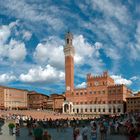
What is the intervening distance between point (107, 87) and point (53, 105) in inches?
664

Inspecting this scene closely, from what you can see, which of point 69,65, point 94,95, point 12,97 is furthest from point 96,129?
point 12,97

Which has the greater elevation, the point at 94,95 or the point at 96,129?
the point at 94,95

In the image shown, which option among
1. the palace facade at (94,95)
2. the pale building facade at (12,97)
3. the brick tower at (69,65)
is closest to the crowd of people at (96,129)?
the palace facade at (94,95)

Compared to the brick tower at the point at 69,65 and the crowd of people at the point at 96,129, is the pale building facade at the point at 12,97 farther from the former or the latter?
the crowd of people at the point at 96,129

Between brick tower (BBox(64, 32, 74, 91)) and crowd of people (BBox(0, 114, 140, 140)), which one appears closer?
crowd of people (BBox(0, 114, 140, 140))

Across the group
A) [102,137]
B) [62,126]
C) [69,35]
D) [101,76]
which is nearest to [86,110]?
[101,76]

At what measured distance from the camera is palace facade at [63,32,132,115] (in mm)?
86912

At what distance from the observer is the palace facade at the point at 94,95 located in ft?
285

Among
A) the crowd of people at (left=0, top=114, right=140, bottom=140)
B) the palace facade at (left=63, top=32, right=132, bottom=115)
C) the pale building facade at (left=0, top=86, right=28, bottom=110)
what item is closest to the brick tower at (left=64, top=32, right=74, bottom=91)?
the palace facade at (left=63, top=32, right=132, bottom=115)

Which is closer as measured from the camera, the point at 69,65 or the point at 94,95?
the point at 94,95

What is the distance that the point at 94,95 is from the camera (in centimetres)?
9081

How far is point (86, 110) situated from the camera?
9169 cm

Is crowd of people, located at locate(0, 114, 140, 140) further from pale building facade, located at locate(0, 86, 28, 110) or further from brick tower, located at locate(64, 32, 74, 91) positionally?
pale building facade, located at locate(0, 86, 28, 110)

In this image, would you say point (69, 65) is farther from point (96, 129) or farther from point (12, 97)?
point (96, 129)
